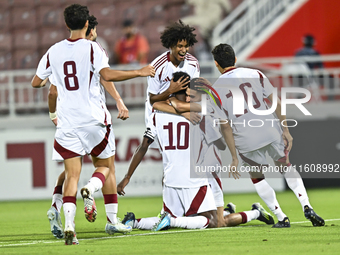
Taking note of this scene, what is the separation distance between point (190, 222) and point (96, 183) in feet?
3.75

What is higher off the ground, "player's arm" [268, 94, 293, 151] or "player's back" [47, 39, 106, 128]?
"player's back" [47, 39, 106, 128]

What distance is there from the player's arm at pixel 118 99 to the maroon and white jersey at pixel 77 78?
0.47 ft

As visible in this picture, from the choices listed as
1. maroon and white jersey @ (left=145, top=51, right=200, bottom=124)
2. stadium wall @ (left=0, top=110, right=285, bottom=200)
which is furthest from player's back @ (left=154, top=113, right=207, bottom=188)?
stadium wall @ (left=0, top=110, right=285, bottom=200)

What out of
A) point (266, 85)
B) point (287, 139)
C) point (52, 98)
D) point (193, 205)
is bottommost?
point (193, 205)

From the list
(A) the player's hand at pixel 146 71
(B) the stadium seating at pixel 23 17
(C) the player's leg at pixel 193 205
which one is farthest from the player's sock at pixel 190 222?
(B) the stadium seating at pixel 23 17

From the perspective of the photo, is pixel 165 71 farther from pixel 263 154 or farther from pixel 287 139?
pixel 287 139

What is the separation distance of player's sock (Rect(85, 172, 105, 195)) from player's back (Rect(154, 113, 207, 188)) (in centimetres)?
90

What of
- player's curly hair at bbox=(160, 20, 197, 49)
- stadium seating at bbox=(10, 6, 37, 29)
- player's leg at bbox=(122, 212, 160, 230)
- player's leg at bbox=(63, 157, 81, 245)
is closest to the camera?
player's leg at bbox=(63, 157, 81, 245)

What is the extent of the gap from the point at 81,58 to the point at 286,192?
7146mm

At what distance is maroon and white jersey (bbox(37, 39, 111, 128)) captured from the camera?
5.41m

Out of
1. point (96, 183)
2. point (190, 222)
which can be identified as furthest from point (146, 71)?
point (190, 222)

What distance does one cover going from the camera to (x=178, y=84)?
633cm

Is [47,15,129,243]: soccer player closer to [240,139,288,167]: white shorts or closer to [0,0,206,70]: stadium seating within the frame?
[240,139,288,167]: white shorts

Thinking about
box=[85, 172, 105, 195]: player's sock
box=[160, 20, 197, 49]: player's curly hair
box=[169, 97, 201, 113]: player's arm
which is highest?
box=[160, 20, 197, 49]: player's curly hair
